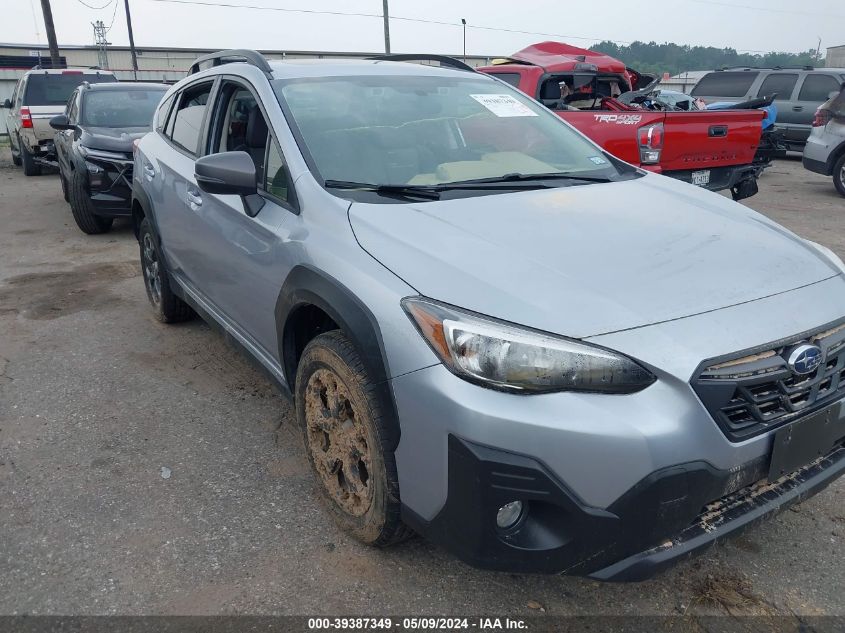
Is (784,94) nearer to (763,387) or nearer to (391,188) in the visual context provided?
(391,188)

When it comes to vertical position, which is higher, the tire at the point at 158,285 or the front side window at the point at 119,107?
the front side window at the point at 119,107

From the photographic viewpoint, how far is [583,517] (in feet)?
5.92

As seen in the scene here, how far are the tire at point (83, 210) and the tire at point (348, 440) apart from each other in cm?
615

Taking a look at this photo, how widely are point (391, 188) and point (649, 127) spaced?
14.4 ft

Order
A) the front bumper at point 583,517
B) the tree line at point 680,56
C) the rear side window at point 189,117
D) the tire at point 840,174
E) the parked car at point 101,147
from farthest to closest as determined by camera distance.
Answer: the tree line at point 680,56 < the tire at point 840,174 < the parked car at point 101,147 < the rear side window at point 189,117 < the front bumper at point 583,517

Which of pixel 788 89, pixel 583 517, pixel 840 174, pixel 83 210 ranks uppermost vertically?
pixel 788 89

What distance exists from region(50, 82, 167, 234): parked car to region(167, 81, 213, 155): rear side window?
364 centimetres

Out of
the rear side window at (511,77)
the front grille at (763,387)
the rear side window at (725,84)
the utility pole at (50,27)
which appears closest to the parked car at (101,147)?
the rear side window at (511,77)

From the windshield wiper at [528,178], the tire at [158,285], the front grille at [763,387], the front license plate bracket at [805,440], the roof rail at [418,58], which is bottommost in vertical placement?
the tire at [158,285]

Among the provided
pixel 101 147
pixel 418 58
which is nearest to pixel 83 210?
pixel 101 147

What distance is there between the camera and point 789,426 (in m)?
1.97

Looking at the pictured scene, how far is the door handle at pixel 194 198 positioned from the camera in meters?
3.54

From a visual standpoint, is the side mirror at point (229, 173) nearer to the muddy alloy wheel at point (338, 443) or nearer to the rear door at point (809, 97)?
the muddy alloy wheel at point (338, 443)

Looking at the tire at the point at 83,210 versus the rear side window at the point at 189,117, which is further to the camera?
the tire at the point at 83,210
